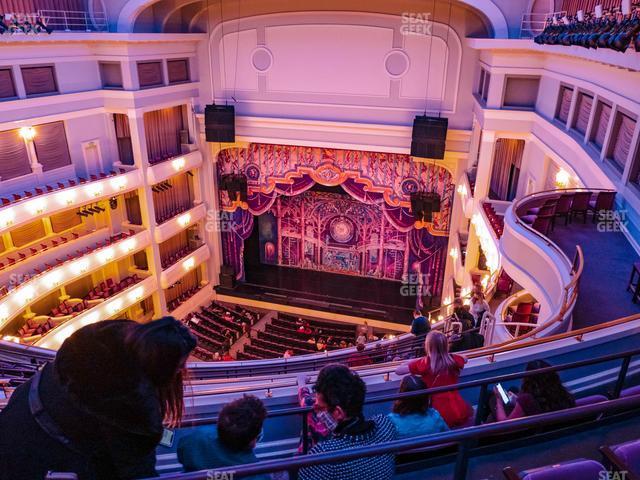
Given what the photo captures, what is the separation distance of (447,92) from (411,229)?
15.8 feet

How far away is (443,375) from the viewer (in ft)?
11.8

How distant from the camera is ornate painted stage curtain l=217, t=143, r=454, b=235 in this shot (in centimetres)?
1588

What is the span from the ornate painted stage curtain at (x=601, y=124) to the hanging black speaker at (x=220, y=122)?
1057 centimetres

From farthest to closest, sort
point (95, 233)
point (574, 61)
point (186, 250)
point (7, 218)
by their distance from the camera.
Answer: point (186, 250) < point (95, 233) < point (7, 218) < point (574, 61)

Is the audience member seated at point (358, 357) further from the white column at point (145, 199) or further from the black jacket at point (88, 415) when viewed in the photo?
the white column at point (145, 199)

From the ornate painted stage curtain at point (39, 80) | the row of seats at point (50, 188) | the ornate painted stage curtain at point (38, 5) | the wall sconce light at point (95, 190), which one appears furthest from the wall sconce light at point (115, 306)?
the ornate painted stage curtain at point (38, 5)

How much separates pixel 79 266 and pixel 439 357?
1290 centimetres

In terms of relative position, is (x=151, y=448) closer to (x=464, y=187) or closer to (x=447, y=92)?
(x=464, y=187)

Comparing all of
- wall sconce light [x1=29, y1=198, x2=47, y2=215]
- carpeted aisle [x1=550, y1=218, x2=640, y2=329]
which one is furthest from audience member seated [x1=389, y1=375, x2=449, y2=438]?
wall sconce light [x1=29, y1=198, x2=47, y2=215]

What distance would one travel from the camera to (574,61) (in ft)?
29.2

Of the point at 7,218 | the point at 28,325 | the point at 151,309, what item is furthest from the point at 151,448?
the point at 151,309

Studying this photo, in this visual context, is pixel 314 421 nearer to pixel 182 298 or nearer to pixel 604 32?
pixel 604 32

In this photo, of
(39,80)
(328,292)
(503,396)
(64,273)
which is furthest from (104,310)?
(503,396)

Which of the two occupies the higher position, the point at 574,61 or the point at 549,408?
the point at 574,61
